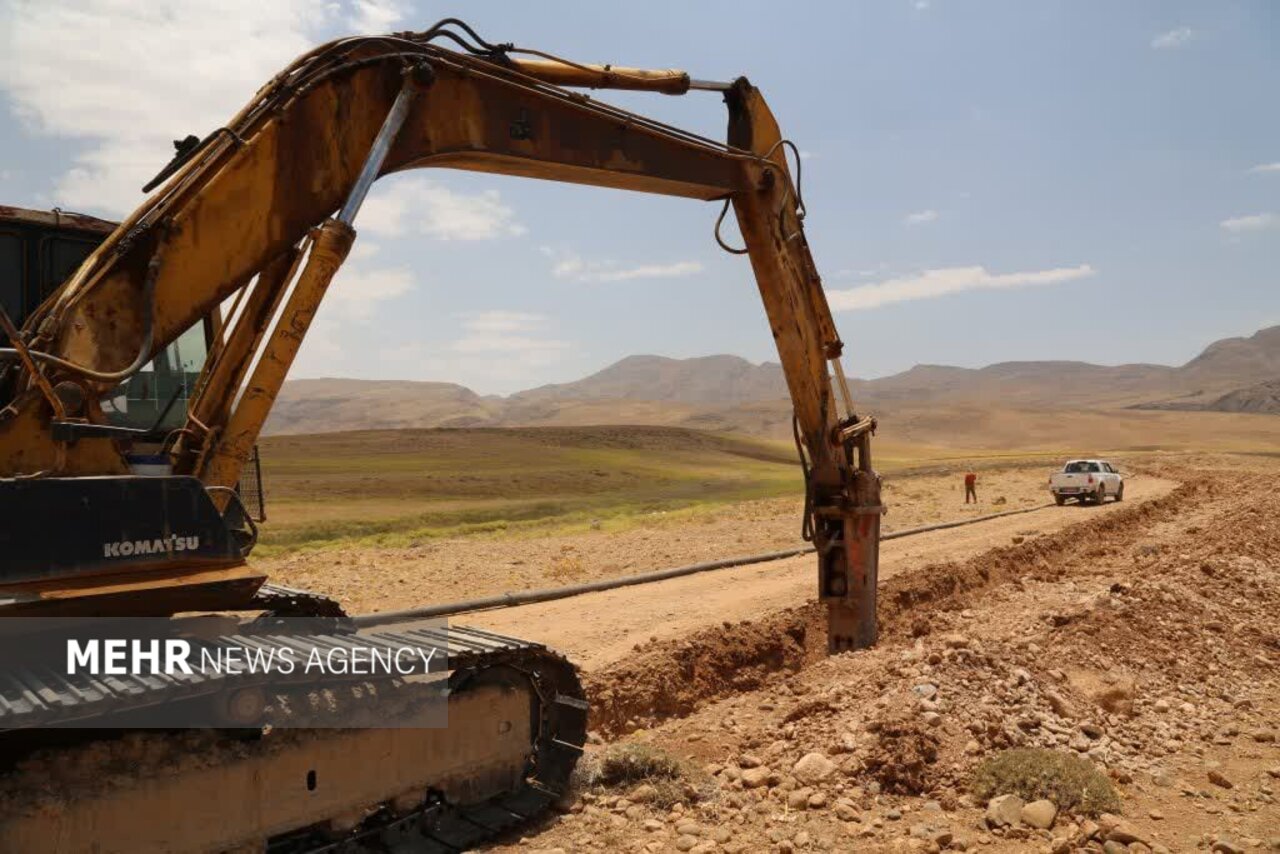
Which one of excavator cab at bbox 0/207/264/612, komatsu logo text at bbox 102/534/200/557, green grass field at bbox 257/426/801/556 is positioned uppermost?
excavator cab at bbox 0/207/264/612

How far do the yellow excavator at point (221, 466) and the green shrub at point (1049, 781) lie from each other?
2694mm

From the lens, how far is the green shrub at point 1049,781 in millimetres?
6082

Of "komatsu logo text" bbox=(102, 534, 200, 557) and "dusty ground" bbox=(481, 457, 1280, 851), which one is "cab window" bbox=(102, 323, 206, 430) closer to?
"komatsu logo text" bbox=(102, 534, 200, 557)

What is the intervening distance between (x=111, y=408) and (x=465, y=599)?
856 cm

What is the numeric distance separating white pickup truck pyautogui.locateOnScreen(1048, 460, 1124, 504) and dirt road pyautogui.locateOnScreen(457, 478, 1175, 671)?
11.9 m

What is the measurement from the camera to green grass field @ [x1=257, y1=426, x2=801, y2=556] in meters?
31.1

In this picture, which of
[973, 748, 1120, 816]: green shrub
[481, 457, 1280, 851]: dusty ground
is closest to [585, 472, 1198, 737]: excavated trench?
[481, 457, 1280, 851]: dusty ground

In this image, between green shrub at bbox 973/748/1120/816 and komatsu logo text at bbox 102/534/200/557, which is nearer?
komatsu logo text at bbox 102/534/200/557

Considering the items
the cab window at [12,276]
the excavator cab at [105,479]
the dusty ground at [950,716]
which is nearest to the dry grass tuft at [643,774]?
the dusty ground at [950,716]

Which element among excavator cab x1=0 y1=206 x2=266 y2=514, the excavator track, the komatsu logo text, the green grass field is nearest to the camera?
the excavator track

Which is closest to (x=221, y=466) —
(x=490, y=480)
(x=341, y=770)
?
(x=341, y=770)

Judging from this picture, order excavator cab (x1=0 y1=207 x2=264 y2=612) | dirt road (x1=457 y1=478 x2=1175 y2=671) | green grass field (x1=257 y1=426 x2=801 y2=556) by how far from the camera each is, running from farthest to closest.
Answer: green grass field (x1=257 y1=426 x2=801 y2=556), dirt road (x1=457 y1=478 x2=1175 y2=671), excavator cab (x1=0 y1=207 x2=264 y2=612)

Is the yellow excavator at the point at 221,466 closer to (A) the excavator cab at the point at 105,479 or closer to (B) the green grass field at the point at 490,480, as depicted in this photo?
(A) the excavator cab at the point at 105,479

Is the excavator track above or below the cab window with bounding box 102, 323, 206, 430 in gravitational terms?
below
